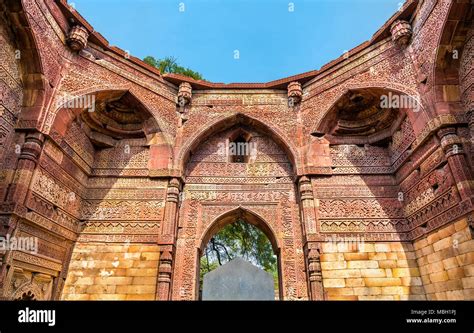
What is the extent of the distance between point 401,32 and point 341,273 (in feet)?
18.7

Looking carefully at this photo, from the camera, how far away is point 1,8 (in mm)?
5379

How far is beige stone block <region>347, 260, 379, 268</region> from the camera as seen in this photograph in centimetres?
661

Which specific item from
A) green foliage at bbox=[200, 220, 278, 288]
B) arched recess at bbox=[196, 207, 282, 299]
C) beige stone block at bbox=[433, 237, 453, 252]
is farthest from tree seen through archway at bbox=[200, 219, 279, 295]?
beige stone block at bbox=[433, 237, 453, 252]

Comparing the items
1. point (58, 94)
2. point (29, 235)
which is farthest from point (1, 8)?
point (29, 235)

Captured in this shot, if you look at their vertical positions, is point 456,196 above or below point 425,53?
below

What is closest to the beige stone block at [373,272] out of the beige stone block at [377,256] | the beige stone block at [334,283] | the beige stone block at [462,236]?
the beige stone block at [377,256]

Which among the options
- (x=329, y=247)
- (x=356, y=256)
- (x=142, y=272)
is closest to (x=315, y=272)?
(x=329, y=247)

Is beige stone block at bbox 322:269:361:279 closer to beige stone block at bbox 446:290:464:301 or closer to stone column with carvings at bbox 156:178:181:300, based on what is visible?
beige stone block at bbox 446:290:464:301

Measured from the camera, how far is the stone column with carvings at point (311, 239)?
6371mm

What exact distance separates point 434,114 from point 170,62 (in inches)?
446

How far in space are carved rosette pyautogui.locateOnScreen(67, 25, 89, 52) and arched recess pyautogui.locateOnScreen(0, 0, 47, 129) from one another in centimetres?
114

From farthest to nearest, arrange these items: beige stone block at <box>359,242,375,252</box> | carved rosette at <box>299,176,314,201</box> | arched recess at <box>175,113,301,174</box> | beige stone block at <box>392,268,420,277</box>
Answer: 1. arched recess at <box>175,113,301,174</box>
2. carved rosette at <box>299,176,314,201</box>
3. beige stone block at <box>359,242,375,252</box>
4. beige stone block at <box>392,268,420,277</box>
